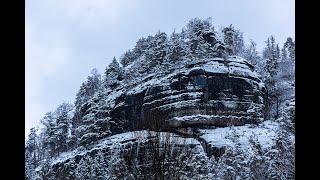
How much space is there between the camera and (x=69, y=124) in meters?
40.4

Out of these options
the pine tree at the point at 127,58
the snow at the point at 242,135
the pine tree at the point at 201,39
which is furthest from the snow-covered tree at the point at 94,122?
the pine tree at the point at 201,39

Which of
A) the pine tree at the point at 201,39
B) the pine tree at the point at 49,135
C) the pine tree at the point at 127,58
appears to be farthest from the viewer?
the pine tree at the point at 127,58

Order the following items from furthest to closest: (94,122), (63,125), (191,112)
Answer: (63,125) → (94,122) → (191,112)

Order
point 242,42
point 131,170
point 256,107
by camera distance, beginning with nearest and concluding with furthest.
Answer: point 131,170 < point 256,107 < point 242,42

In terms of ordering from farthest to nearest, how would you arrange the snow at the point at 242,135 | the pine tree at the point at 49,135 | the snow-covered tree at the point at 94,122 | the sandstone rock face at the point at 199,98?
the pine tree at the point at 49,135
the sandstone rock face at the point at 199,98
the snow-covered tree at the point at 94,122
the snow at the point at 242,135

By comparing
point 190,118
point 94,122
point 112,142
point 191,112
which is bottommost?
point 112,142

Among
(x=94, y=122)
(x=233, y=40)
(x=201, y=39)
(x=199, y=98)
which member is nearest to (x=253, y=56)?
(x=233, y=40)

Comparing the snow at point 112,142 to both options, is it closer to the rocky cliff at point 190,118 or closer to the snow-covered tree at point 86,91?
the rocky cliff at point 190,118

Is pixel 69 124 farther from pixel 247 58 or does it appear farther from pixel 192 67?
pixel 247 58

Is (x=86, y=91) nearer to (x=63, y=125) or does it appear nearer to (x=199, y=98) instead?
(x=63, y=125)
